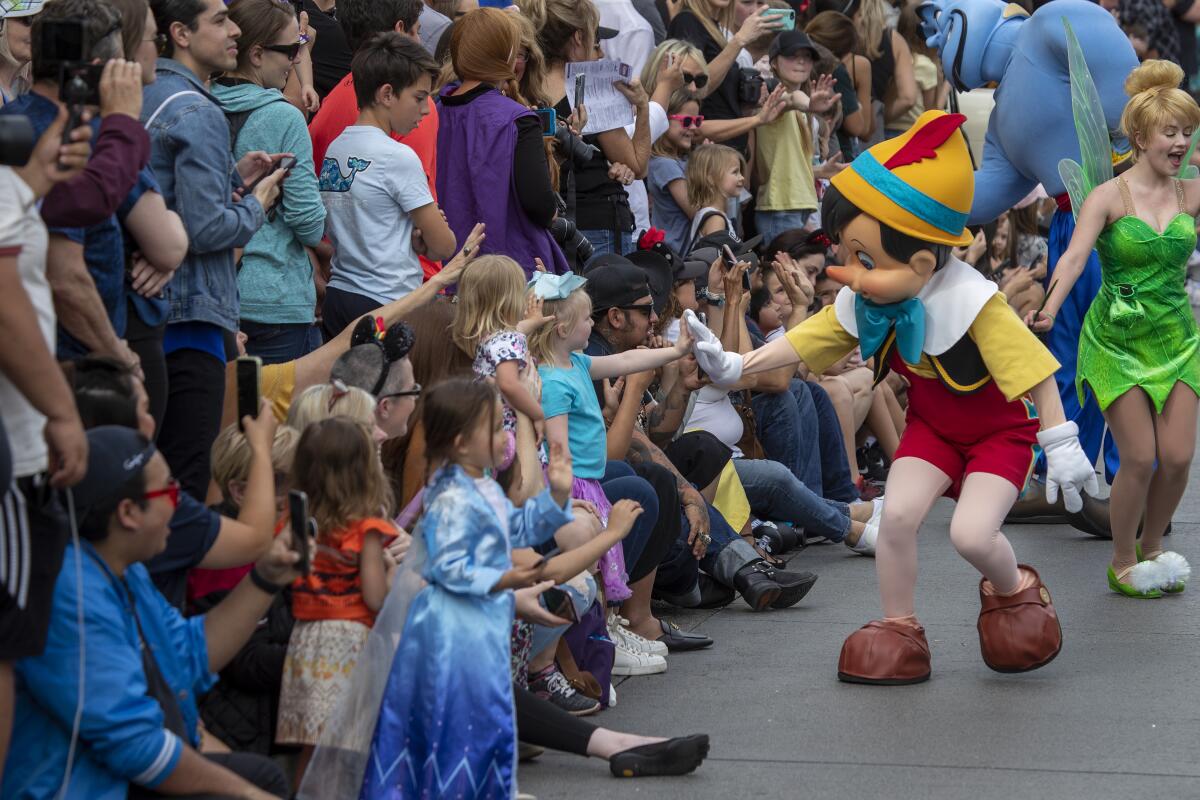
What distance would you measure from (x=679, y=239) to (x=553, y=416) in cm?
391

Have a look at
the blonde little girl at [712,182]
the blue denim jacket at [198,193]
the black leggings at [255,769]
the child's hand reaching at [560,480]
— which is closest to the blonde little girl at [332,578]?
the black leggings at [255,769]

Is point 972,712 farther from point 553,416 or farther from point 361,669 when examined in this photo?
point 361,669

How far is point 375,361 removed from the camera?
4.78 metres

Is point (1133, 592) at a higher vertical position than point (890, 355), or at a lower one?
lower

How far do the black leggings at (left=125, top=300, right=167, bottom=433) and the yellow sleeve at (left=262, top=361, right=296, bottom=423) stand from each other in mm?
633

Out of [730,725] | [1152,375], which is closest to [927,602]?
[1152,375]

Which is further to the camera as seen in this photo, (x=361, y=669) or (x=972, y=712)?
(x=972, y=712)

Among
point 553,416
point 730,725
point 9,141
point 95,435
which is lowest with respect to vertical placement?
point 730,725

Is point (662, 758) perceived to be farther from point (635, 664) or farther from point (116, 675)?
point (116, 675)

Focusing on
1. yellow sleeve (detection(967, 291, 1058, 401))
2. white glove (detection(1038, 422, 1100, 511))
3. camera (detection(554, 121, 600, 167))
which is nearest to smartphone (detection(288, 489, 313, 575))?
yellow sleeve (detection(967, 291, 1058, 401))

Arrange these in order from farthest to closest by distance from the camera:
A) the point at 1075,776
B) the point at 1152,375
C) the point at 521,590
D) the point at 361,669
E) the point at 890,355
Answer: the point at 1152,375 → the point at 890,355 → the point at 1075,776 → the point at 521,590 → the point at 361,669

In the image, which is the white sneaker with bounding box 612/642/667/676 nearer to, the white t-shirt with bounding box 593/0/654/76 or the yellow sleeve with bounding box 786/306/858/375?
the yellow sleeve with bounding box 786/306/858/375

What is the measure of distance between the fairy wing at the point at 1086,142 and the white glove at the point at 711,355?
2100 mm

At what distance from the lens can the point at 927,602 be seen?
6781mm
